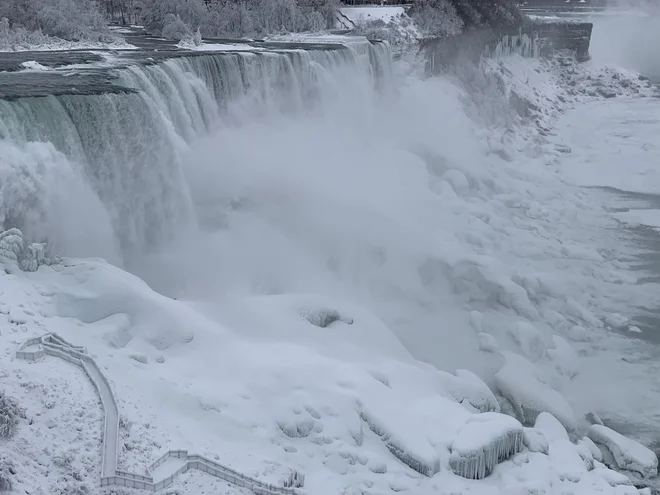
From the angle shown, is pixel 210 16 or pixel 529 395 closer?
pixel 529 395

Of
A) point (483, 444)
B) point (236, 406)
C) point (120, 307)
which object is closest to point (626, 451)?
point (483, 444)

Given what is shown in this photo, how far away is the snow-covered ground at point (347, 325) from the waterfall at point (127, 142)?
0.77 feet

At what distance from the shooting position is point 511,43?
1614 inches

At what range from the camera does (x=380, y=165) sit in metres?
21.2

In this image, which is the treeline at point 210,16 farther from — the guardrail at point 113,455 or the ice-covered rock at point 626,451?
→ the ice-covered rock at point 626,451

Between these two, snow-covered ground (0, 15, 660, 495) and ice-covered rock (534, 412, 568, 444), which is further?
ice-covered rock (534, 412, 568, 444)

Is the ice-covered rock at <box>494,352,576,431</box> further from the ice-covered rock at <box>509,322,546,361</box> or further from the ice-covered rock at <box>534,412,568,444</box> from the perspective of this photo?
the ice-covered rock at <box>509,322,546,361</box>

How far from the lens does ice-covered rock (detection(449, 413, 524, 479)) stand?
8578 millimetres

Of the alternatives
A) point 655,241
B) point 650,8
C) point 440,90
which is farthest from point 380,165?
point 650,8

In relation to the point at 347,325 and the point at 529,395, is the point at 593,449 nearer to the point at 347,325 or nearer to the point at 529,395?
the point at 529,395

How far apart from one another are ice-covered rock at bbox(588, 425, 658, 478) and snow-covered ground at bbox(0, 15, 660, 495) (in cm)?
3

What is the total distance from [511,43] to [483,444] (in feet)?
120

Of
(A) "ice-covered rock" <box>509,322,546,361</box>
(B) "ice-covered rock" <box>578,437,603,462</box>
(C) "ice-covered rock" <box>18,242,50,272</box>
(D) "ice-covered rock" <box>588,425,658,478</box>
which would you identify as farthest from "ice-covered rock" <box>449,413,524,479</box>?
(C) "ice-covered rock" <box>18,242,50,272</box>

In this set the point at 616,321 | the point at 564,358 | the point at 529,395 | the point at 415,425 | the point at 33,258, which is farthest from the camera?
the point at 616,321
